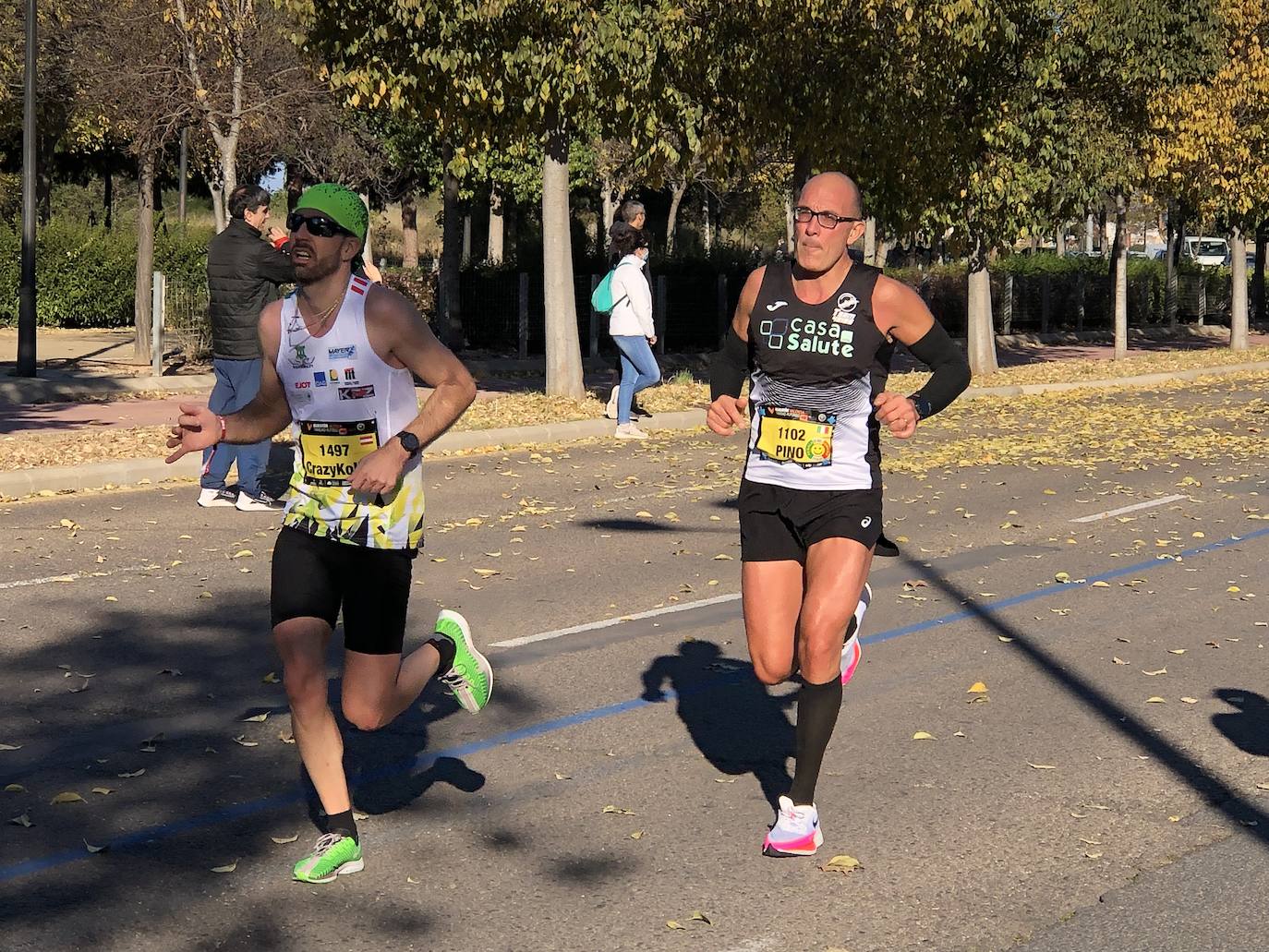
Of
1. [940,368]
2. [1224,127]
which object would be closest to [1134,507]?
[940,368]

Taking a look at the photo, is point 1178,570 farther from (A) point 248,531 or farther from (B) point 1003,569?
(A) point 248,531

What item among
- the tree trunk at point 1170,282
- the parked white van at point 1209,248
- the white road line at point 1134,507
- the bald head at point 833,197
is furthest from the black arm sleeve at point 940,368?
the parked white van at point 1209,248

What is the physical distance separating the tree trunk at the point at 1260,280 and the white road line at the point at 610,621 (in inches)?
1626

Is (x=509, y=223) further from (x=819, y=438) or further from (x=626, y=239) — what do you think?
(x=819, y=438)

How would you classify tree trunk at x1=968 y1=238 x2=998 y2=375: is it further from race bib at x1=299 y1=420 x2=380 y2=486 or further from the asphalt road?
race bib at x1=299 y1=420 x2=380 y2=486

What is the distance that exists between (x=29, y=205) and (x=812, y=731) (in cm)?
1771

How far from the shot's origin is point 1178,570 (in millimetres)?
10180

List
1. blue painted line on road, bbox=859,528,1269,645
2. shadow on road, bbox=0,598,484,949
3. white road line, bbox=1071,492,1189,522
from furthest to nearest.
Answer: white road line, bbox=1071,492,1189,522 → blue painted line on road, bbox=859,528,1269,645 → shadow on road, bbox=0,598,484,949

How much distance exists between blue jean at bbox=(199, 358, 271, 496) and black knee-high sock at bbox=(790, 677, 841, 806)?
268 inches

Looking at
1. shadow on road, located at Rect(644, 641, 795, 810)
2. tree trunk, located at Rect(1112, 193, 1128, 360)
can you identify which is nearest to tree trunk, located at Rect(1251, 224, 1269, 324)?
tree trunk, located at Rect(1112, 193, 1128, 360)

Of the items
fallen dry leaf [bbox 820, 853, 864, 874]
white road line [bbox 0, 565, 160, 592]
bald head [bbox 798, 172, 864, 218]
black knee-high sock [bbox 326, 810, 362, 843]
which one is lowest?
fallen dry leaf [bbox 820, 853, 864, 874]

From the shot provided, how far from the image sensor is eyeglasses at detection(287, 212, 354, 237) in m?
4.82

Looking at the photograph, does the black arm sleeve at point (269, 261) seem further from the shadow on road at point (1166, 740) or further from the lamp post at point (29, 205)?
the lamp post at point (29, 205)

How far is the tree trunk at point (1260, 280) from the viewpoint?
47.6 metres
